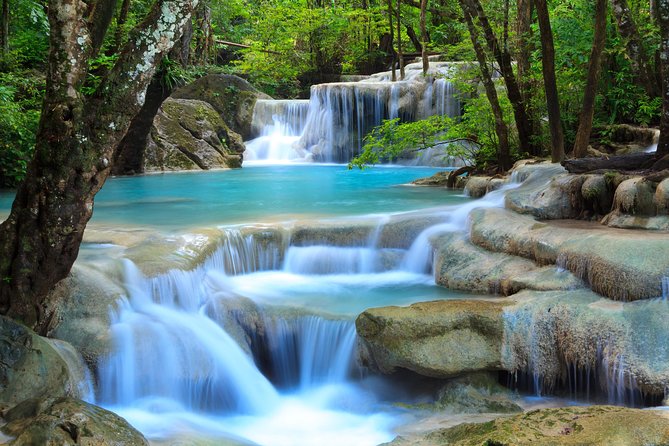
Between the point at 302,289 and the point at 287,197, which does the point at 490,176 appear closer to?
the point at 287,197

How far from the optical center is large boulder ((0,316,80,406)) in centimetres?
462

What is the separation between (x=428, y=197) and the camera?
41.9ft

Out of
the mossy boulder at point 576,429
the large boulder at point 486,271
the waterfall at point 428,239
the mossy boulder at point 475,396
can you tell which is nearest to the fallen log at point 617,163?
the waterfall at point 428,239

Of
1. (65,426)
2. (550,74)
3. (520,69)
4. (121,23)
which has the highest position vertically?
(121,23)

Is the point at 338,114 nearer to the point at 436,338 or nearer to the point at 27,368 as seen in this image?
the point at 436,338

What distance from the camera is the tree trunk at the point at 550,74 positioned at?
1058cm

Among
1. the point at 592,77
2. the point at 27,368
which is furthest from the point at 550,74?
the point at 27,368

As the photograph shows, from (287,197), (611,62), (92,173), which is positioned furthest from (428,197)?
(92,173)

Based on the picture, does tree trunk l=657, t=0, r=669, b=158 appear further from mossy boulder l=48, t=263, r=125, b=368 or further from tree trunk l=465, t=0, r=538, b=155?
mossy boulder l=48, t=263, r=125, b=368

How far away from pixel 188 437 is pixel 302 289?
307 centimetres

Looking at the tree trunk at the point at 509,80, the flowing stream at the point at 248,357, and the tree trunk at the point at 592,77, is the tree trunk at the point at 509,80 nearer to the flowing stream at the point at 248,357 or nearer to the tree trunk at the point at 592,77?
the tree trunk at the point at 592,77

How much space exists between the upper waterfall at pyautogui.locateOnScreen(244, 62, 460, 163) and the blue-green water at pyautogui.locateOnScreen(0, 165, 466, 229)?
195 inches

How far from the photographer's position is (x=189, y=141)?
70.2ft

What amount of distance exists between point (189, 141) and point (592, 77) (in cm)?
1414
